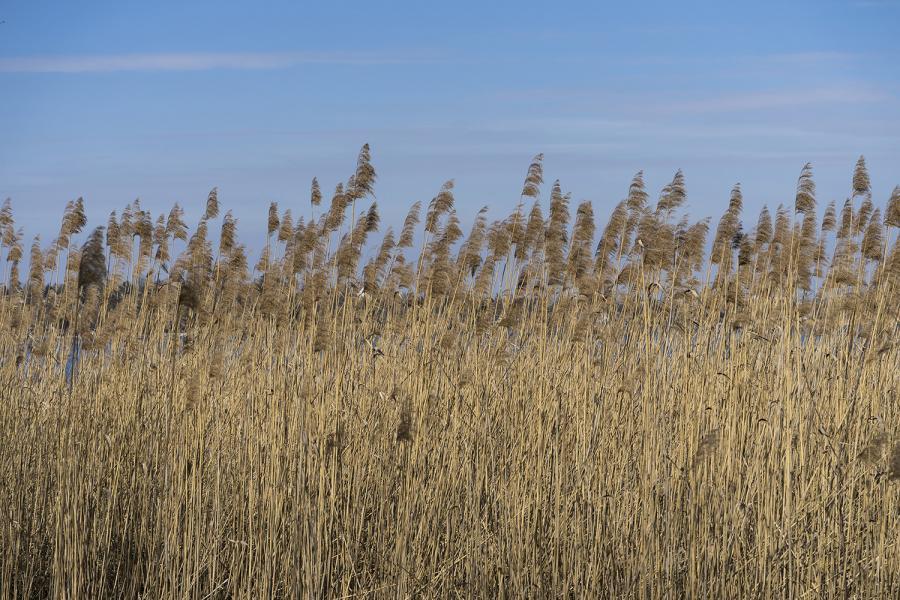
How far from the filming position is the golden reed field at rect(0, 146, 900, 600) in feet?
12.6

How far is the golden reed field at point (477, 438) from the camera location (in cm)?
385

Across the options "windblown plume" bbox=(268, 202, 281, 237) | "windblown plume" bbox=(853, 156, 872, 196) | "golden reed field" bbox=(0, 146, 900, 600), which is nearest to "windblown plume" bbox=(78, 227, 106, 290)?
"golden reed field" bbox=(0, 146, 900, 600)

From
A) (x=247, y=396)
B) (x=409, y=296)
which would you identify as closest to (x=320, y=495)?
(x=247, y=396)

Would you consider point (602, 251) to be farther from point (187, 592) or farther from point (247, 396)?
point (187, 592)

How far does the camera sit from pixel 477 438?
4438 mm

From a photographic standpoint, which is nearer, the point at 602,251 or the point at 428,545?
the point at 428,545

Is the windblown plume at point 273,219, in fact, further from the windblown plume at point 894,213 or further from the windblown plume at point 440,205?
the windblown plume at point 894,213

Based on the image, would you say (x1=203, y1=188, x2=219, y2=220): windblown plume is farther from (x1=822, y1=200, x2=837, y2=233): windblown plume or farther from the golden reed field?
(x1=822, y1=200, x2=837, y2=233): windblown plume

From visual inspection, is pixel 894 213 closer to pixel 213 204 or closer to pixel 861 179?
pixel 861 179

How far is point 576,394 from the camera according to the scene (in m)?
4.61

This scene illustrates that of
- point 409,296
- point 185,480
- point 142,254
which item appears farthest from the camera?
point 142,254

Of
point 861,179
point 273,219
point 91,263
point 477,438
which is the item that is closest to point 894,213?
point 861,179

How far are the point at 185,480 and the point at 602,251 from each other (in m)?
2.81

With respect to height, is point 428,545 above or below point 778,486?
below
